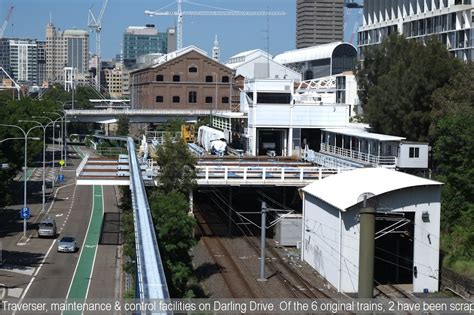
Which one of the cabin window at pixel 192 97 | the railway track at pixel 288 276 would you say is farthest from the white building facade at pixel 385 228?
the cabin window at pixel 192 97

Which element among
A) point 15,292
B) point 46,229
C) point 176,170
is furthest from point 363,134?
point 15,292

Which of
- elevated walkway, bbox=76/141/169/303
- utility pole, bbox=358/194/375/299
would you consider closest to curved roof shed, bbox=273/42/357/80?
elevated walkway, bbox=76/141/169/303

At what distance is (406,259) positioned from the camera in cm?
2641

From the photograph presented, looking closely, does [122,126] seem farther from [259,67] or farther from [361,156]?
[361,156]

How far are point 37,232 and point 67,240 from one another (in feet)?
17.5

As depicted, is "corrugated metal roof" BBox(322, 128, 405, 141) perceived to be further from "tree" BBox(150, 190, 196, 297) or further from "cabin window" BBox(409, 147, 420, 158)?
"tree" BBox(150, 190, 196, 297)

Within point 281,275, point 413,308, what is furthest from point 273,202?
point 413,308

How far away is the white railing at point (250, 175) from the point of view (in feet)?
106

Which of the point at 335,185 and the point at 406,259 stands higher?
the point at 335,185

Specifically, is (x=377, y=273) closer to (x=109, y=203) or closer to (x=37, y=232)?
(x=37, y=232)

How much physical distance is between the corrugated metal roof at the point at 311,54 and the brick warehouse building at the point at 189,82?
10.8 meters

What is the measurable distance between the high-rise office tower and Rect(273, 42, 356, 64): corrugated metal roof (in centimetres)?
1781

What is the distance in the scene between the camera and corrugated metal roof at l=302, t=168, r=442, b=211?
81.6 ft

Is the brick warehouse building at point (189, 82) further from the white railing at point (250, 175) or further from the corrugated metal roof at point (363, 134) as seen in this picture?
the white railing at point (250, 175)
